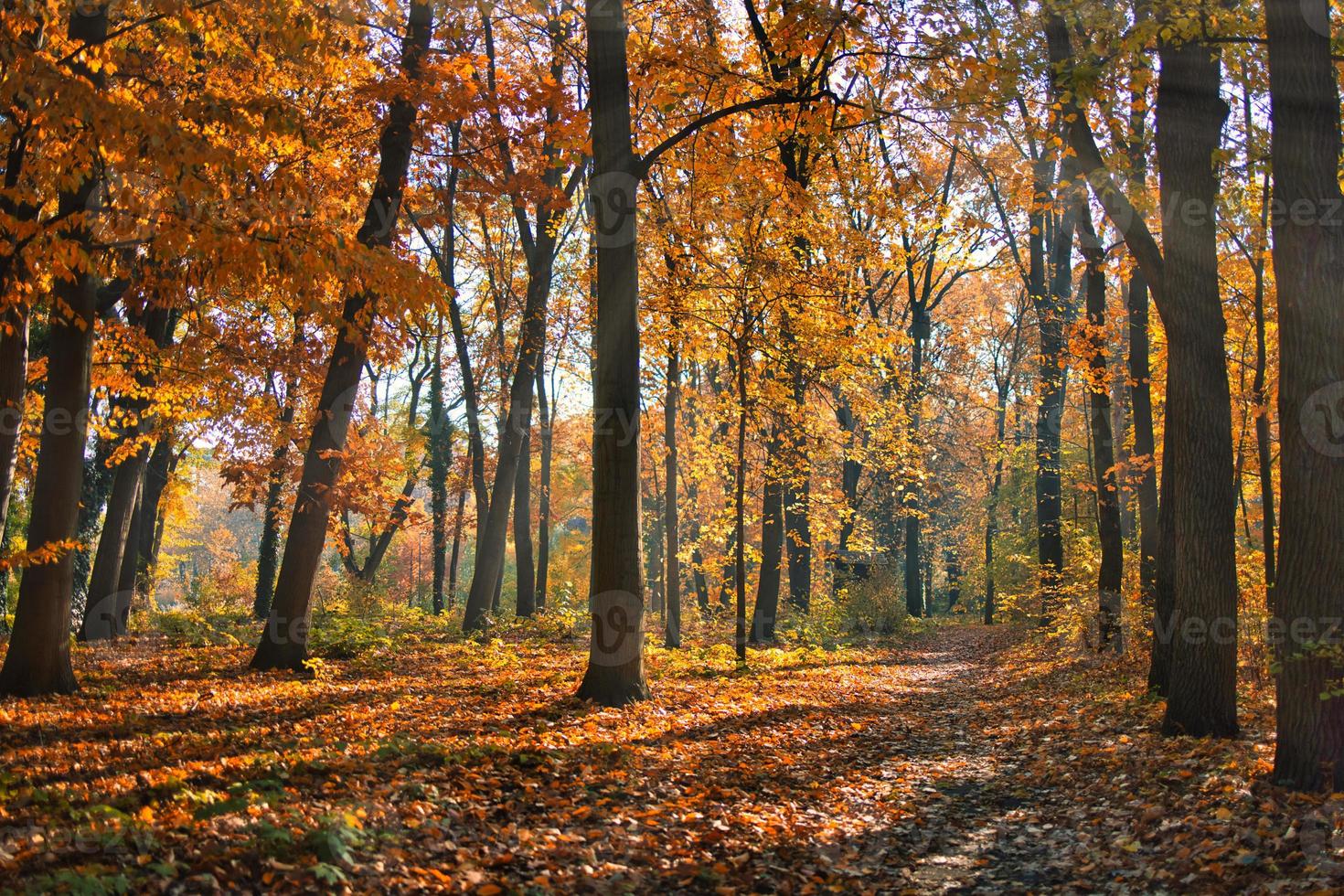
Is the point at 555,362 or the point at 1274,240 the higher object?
the point at 555,362

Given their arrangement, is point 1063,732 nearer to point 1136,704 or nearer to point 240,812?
point 1136,704

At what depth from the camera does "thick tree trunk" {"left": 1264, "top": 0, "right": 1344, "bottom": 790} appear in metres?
5.96

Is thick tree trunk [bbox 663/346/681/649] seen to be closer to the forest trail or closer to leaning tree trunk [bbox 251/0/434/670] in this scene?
the forest trail

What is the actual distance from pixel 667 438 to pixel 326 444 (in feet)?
21.9

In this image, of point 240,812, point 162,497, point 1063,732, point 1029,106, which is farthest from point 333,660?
point 162,497

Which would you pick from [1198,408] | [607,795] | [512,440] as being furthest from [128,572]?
[1198,408]

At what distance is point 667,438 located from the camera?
53.4 feet

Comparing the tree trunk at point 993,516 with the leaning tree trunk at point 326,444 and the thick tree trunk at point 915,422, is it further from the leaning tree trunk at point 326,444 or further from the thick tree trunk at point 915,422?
the leaning tree trunk at point 326,444

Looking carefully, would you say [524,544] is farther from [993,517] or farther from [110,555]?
[993,517]

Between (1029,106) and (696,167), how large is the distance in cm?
508

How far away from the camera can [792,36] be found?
347 inches

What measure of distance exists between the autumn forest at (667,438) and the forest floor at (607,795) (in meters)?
0.05

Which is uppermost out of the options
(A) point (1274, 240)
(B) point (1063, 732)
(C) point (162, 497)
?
(A) point (1274, 240)

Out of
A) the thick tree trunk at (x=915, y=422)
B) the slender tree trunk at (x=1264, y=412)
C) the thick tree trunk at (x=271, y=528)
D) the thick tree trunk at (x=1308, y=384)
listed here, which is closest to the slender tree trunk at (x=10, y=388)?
the thick tree trunk at (x=271, y=528)
